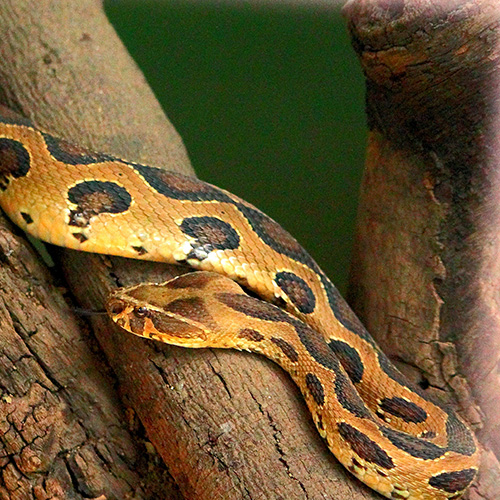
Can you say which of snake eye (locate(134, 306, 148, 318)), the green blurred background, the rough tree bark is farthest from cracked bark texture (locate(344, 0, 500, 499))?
snake eye (locate(134, 306, 148, 318))

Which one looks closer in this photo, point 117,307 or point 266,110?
point 117,307

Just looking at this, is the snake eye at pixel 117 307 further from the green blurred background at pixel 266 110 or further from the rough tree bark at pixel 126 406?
the green blurred background at pixel 266 110

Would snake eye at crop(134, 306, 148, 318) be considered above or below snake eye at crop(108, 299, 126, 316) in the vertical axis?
below

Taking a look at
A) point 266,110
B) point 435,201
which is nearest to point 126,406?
point 435,201

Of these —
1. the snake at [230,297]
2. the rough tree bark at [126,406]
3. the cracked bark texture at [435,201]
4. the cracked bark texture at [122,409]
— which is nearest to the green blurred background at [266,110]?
the cracked bark texture at [435,201]

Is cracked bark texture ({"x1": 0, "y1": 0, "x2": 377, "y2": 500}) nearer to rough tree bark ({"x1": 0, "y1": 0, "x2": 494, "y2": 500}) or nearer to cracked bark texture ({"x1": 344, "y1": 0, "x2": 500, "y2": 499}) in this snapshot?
rough tree bark ({"x1": 0, "y1": 0, "x2": 494, "y2": 500})

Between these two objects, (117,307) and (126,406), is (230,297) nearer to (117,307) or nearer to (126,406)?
(117,307)
